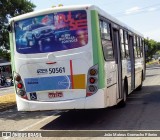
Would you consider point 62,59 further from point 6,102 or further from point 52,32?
point 6,102

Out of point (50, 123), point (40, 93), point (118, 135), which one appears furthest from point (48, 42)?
point (118, 135)

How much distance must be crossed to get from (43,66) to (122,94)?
3.89 meters

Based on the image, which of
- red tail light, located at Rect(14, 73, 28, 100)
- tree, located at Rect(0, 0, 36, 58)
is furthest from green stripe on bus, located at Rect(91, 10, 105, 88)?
tree, located at Rect(0, 0, 36, 58)

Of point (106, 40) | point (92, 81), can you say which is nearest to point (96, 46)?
point (92, 81)

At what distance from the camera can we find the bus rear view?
9.43 metres

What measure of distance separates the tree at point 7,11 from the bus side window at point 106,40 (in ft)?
24.8

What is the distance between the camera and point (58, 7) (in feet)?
32.0

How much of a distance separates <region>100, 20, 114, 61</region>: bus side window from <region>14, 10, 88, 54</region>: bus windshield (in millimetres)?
744

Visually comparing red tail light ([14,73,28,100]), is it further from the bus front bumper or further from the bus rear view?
the bus front bumper

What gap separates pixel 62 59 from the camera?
31.5 ft

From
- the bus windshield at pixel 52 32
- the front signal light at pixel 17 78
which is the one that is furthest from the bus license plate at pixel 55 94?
the bus windshield at pixel 52 32

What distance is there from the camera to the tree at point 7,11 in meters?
17.1

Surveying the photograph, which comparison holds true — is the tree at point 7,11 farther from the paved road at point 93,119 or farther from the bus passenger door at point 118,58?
the bus passenger door at point 118,58

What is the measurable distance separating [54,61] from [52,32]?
0.78 metres
